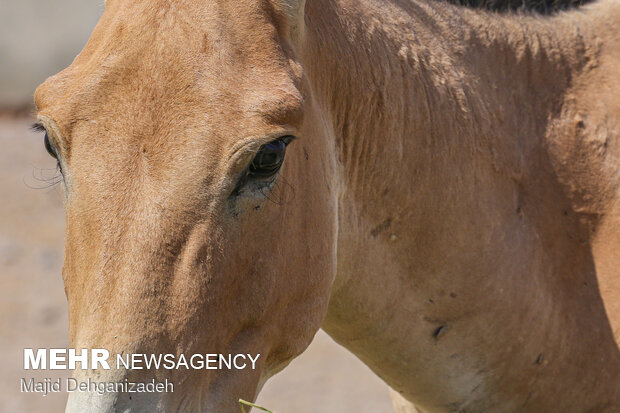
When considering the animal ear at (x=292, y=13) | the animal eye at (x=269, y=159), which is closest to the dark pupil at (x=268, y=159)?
the animal eye at (x=269, y=159)

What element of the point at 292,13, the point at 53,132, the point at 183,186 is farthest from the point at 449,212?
the point at 53,132

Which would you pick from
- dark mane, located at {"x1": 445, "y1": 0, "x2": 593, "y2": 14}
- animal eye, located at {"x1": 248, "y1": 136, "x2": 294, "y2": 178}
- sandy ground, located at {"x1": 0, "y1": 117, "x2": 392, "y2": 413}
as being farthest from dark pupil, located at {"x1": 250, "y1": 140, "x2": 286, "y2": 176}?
sandy ground, located at {"x1": 0, "y1": 117, "x2": 392, "y2": 413}

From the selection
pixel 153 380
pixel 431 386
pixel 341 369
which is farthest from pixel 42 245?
pixel 153 380

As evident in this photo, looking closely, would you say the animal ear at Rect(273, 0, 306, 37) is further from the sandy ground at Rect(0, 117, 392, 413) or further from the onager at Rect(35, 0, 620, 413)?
the sandy ground at Rect(0, 117, 392, 413)

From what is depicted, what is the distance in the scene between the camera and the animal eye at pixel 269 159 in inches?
78.7

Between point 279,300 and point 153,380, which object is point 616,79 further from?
point 153,380

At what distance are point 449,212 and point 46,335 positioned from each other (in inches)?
211

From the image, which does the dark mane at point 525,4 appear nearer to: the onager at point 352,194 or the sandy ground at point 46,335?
the onager at point 352,194

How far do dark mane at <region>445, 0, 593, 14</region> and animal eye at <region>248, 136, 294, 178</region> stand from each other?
3.91 feet

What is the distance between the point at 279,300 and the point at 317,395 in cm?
445

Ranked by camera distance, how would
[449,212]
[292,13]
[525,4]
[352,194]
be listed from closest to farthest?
1. [292,13]
2. [352,194]
3. [449,212]
4. [525,4]

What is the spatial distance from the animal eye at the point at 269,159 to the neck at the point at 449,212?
1.46 feet

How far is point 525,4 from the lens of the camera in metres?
3.09

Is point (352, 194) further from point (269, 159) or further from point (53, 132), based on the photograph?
point (53, 132)
